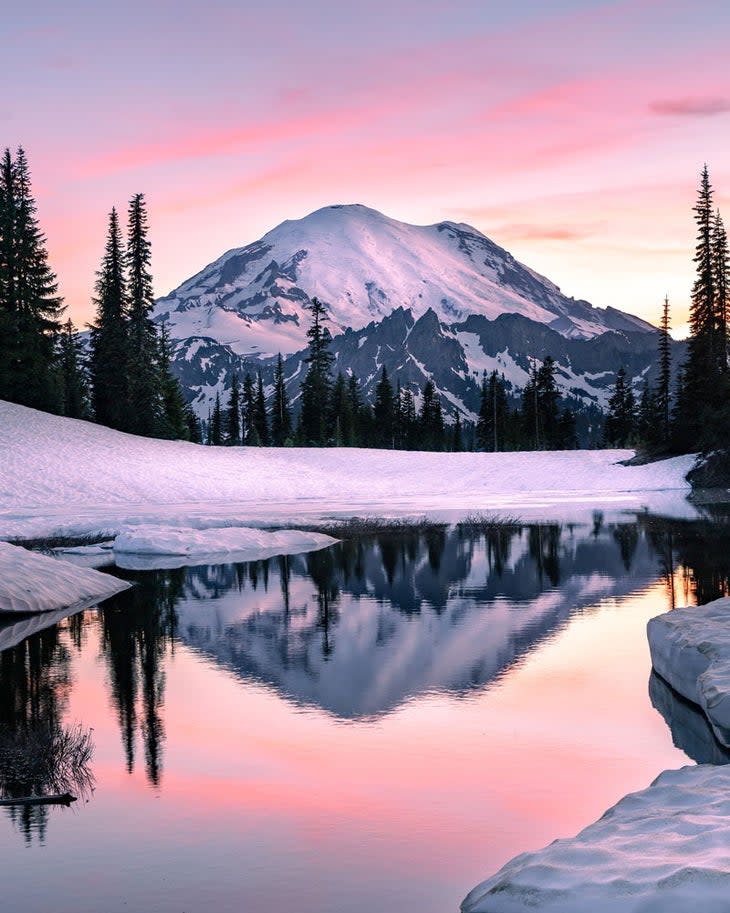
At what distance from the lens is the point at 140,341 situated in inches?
3029

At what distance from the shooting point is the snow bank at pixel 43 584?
59.7 feet

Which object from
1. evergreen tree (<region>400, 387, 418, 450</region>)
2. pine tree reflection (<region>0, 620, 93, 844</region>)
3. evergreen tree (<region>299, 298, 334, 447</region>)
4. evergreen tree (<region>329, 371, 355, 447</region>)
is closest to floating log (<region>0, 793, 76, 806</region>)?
pine tree reflection (<region>0, 620, 93, 844</region>)

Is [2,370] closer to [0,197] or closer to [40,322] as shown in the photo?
[40,322]

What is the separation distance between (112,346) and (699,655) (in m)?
69.7

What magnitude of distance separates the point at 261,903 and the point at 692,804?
3007 millimetres

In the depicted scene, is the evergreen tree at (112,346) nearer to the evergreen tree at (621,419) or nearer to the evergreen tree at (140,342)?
the evergreen tree at (140,342)

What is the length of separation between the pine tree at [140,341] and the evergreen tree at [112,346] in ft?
1.60

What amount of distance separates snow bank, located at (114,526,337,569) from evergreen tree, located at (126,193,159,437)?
46.3 metres

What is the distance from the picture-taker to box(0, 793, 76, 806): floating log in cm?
825

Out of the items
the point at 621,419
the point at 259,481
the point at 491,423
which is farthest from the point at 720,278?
the point at 491,423

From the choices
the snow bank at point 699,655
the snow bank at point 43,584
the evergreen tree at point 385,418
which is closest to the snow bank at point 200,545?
the snow bank at point 43,584

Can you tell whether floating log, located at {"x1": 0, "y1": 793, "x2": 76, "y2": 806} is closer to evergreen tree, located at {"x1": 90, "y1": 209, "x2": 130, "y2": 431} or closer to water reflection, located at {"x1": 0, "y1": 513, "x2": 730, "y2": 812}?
water reflection, located at {"x1": 0, "y1": 513, "x2": 730, "y2": 812}

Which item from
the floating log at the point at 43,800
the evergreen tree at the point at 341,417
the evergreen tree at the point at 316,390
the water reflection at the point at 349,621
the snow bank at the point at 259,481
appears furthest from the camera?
the evergreen tree at the point at 341,417

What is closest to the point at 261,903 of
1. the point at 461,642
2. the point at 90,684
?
the point at 90,684
